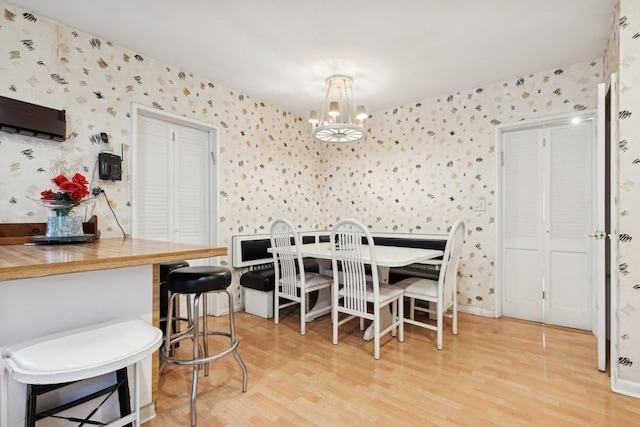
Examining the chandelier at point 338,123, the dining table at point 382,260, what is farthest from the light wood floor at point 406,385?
the chandelier at point 338,123

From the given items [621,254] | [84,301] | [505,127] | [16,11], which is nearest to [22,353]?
[84,301]

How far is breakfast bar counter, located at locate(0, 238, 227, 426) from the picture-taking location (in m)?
1.09

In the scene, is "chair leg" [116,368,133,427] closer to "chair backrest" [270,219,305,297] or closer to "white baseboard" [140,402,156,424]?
"white baseboard" [140,402,156,424]

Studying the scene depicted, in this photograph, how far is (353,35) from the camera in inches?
92.4

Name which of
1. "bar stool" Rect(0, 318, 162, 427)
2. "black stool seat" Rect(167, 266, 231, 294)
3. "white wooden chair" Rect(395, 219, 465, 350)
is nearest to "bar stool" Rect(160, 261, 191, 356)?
"black stool seat" Rect(167, 266, 231, 294)

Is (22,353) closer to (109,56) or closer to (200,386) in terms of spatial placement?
(200,386)

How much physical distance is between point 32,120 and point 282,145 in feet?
8.21

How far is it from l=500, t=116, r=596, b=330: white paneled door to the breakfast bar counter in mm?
3076

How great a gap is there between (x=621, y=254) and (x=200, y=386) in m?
2.71

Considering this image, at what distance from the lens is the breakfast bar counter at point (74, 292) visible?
1.09m

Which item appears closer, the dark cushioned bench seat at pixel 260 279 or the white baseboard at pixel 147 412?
the white baseboard at pixel 147 412

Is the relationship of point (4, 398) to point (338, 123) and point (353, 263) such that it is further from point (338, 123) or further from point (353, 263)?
point (338, 123)

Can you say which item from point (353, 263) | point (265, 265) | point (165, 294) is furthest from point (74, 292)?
point (265, 265)

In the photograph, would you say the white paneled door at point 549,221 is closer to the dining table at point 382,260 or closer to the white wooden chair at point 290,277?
the dining table at point 382,260
